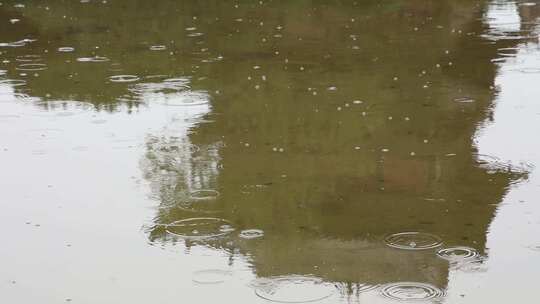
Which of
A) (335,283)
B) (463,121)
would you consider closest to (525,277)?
(335,283)

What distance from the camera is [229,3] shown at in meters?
16.5

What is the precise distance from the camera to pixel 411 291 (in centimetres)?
571

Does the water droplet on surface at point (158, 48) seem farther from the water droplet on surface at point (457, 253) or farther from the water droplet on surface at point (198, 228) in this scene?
the water droplet on surface at point (457, 253)

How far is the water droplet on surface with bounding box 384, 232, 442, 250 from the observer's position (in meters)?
6.35

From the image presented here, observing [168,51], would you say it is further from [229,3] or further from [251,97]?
[229,3]

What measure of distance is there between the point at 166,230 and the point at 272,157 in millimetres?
1718

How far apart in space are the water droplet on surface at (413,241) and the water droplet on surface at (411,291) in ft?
1.80

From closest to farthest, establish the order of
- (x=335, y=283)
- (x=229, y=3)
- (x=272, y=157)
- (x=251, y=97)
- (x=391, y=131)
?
(x=335, y=283)
(x=272, y=157)
(x=391, y=131)
(x=251, y=97)
(x=229, y=3)

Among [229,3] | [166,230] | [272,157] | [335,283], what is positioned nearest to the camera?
[335,283]

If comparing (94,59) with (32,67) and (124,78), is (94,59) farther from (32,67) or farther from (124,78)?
(124,78)

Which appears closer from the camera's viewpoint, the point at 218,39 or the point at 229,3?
the point at 218,39

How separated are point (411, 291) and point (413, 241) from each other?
0.76 m

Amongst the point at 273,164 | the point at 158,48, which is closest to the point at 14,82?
the point at 158,48

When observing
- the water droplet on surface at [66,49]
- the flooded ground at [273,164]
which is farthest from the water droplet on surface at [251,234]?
the water droplet on surface at [66,49]
